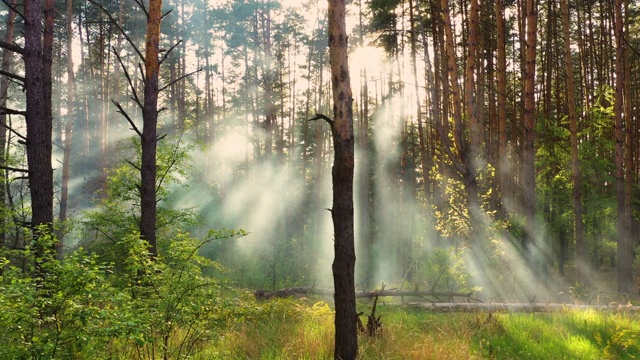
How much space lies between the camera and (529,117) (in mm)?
11797

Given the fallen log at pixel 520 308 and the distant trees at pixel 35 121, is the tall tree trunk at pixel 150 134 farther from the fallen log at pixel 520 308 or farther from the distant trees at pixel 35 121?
the fallen log at pixel 520 308

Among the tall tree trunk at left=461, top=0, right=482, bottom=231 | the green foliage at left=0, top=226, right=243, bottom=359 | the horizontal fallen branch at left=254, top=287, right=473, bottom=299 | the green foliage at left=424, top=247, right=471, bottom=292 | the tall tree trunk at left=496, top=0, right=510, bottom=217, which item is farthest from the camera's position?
the tall tree trunk at left=496, top=0, right=510, bottom=217

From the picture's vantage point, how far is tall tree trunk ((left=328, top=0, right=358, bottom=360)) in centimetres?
548

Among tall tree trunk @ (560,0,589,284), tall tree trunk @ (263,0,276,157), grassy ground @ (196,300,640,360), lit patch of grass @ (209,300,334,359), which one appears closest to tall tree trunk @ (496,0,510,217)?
tall tree trunk @ (560,0,589,284)

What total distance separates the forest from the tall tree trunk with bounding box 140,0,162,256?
4cm

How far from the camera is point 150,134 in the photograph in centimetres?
727

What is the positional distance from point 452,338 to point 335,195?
3254 millimetres

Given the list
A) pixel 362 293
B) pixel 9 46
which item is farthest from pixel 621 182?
pixel 9 46

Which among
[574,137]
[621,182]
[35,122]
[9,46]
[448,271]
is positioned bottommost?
[448,271]

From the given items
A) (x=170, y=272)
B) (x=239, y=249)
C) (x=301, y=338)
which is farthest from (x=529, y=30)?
(x=239, y=249)

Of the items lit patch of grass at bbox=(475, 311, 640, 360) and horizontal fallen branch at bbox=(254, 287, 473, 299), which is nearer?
lit patch of grass at bbox=(475, 311, 640, 360)

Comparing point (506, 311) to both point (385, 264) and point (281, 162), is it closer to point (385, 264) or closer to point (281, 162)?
point (385, 264)

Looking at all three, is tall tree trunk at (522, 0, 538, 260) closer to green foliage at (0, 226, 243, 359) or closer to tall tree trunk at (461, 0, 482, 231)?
tall tree trunk at (461, 0, 482, 231)

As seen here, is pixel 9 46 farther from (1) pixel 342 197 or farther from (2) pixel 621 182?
(2) pixel 621 182
